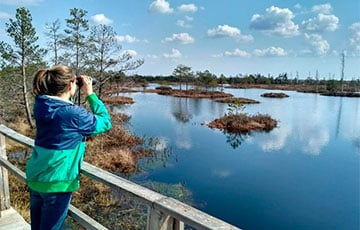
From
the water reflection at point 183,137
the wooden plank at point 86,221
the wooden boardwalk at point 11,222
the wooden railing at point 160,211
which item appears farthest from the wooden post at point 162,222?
the water reflection at point 183,137

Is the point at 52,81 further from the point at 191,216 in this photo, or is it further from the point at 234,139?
the point at 234,139

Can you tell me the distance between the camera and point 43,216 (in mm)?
1492

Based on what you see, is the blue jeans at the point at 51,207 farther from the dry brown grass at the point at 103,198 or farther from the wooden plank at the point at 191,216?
the dry brown grass at the point at 103,198

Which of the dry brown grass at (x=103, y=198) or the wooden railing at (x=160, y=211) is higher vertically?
the wooden railing at (x=160, y=211)

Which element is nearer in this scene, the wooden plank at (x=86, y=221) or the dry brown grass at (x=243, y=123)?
the wooden plank at (x=86, y=221)

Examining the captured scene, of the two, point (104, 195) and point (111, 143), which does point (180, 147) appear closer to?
point (111, 143)

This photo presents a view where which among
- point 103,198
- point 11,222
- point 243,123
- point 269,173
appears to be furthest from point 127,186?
point 243,123

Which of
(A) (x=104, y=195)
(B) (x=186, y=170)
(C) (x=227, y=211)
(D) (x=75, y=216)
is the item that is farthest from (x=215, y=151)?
(D) (x=75, y=216)

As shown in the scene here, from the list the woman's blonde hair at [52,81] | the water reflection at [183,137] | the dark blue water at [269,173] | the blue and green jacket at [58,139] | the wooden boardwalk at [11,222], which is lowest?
the dark blue water at [269,173]

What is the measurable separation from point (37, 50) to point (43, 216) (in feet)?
41.6

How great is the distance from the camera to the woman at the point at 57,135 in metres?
1.36

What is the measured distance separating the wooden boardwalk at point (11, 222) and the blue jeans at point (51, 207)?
40.5 inches

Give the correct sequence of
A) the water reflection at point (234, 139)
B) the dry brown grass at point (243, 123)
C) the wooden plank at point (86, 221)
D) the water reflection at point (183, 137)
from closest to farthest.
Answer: the wooden plank at point (86, 221), the water reflection at point (183, 137), the water reflection at point (234, 139), the dry brown grass at point (243, 123)

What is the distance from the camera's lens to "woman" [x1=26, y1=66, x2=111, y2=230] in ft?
4.47
